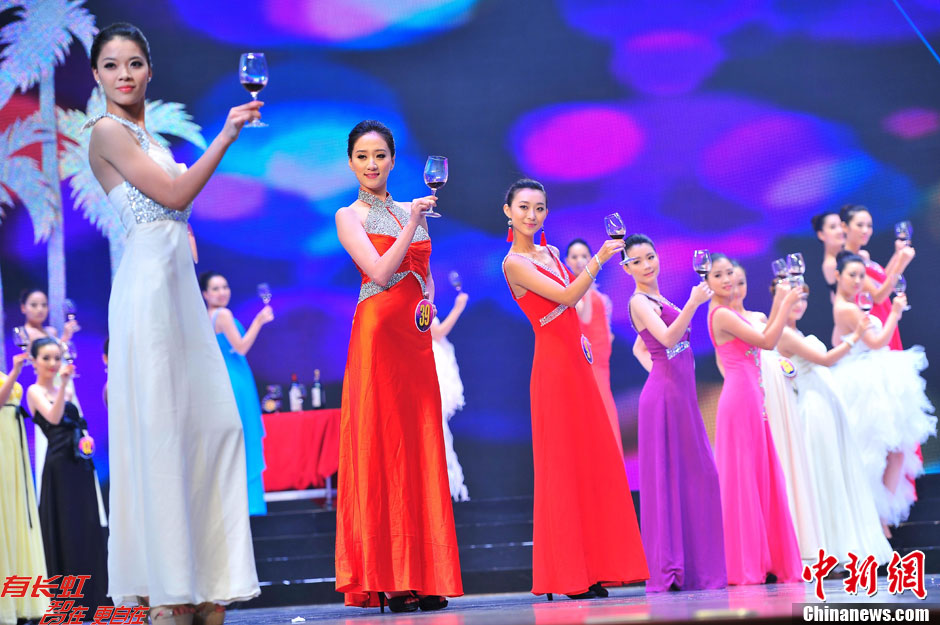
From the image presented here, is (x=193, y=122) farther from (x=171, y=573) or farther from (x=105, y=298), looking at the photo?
(x=171, y=573)

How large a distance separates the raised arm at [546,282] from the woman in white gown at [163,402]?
188 cm

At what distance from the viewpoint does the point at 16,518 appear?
19.8 ft

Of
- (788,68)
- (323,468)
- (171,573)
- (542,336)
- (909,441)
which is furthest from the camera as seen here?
(788,68)

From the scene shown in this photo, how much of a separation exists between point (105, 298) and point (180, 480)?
277 inches

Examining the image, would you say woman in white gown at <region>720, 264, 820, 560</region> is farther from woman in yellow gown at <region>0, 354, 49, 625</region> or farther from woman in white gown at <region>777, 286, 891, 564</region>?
woman in yellow gown at <region>0, 354, 49, 625</region>

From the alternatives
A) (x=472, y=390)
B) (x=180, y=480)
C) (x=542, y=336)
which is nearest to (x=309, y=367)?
(x=472, y=390)

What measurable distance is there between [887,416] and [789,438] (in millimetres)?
1077

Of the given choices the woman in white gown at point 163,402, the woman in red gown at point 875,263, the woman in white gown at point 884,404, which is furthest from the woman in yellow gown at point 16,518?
the woman in red gown at point 875,263

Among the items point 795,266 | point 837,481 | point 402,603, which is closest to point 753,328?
point 795,266

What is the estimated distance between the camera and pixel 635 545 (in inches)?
165

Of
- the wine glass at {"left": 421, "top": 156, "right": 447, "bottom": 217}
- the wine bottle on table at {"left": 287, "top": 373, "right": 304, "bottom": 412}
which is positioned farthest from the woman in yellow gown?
the wine glass at {"left": 421, "top": 156, "right": 447, "bottom": 217}

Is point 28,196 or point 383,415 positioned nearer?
point 383,415

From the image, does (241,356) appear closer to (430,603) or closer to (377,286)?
(377,286)

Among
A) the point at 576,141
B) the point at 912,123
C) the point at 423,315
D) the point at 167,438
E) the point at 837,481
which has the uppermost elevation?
the point at 576,141
